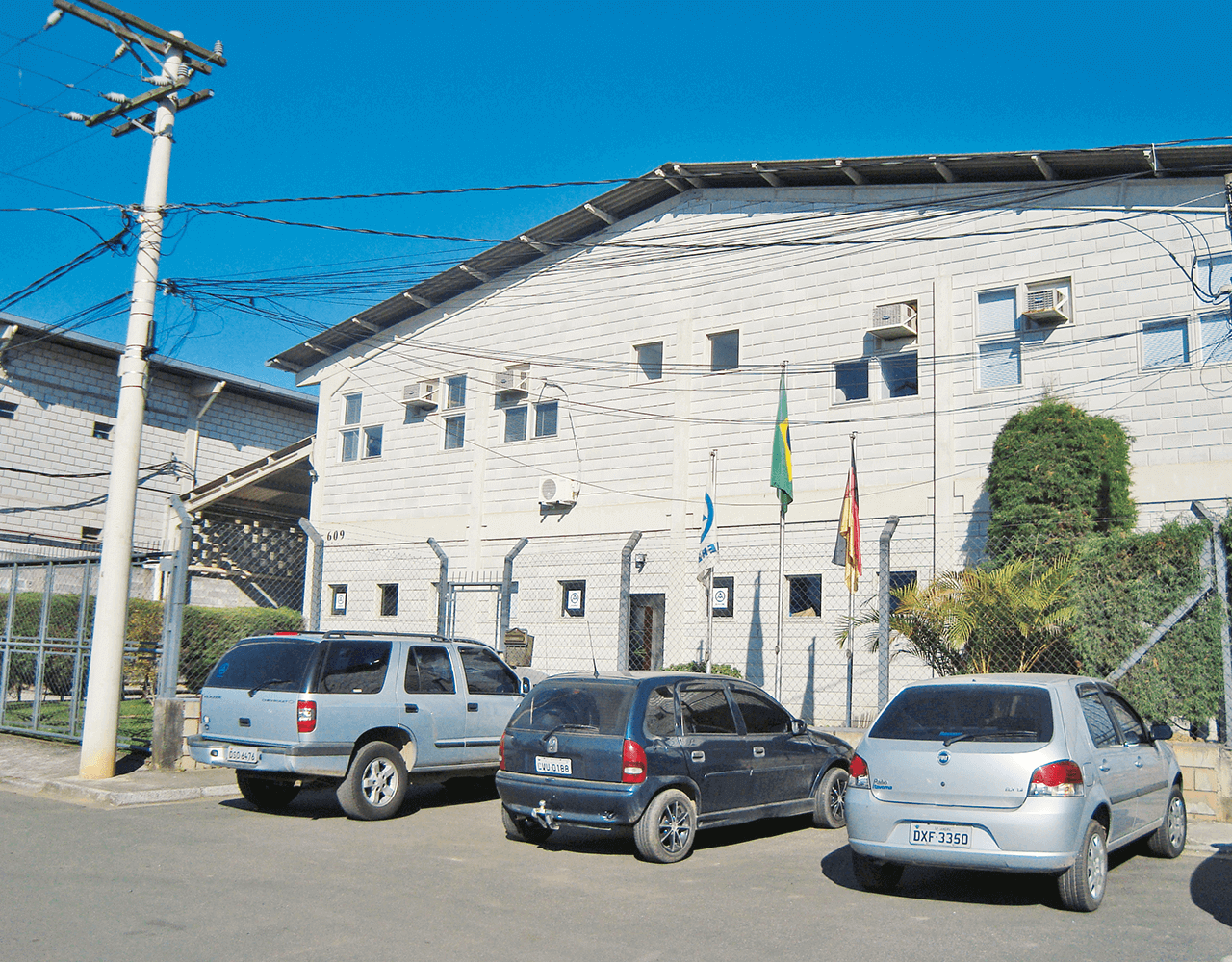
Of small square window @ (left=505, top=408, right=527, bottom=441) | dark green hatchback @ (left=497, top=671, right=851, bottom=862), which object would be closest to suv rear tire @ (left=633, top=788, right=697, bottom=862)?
dark green hatchback @ (left=497, top=671, right=851, bottom=862)

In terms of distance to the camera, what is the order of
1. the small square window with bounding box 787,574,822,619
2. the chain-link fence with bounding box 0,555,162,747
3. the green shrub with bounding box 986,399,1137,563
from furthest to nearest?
the small square window with bounding box 787,574,822,619
the chain-link fence with bounding box 0,555,162,747
the green shrub with bounding box 986,399,1137,563

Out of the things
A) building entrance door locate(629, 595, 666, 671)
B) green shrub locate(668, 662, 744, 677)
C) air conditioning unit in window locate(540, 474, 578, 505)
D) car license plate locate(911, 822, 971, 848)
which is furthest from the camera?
air conditioning unit in window locate(540, 474, 578, 505)

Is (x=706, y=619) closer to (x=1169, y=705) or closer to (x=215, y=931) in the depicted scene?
(x=1169, y=705)

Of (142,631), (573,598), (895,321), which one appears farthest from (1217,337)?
(142,631)

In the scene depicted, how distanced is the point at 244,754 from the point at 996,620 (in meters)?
7.87

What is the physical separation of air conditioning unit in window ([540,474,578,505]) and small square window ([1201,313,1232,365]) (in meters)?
10.8

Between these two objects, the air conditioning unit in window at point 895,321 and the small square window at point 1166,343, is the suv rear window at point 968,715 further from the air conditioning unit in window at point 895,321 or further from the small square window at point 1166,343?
the air conditioning unit in window at point 895,321

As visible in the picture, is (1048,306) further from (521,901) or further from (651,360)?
(521,901)

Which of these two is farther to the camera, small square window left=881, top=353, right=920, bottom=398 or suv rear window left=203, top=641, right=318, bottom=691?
small square window left=881, top=353, right=920, bottom=398

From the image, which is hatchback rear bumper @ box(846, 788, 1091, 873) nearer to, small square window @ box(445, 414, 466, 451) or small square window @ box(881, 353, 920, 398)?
small square window @ box(881, 353, 920, 398)

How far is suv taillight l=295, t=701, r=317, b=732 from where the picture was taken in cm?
967

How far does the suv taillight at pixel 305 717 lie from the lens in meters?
9.67

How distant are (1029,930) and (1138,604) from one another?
5.91 metres

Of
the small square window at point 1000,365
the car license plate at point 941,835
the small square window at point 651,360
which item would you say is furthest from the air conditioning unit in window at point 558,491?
the car license plate at point 941,835
